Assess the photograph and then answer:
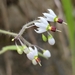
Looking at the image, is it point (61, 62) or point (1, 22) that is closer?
point (1, 22)

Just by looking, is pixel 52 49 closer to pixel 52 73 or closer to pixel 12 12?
pixel 52 73

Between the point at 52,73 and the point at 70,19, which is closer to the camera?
the point at 70,19

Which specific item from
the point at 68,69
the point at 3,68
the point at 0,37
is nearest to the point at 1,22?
the point at 0,37

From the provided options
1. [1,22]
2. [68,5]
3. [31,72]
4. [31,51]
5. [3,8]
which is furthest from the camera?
[31,72]

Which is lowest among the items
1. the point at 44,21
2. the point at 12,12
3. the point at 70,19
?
the point at 70,19

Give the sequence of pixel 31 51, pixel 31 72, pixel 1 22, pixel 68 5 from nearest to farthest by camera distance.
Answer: pixel 68 5, pixel 31 51, pixel 1 22, pixel 31 72

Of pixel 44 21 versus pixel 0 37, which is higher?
pixel 0 37

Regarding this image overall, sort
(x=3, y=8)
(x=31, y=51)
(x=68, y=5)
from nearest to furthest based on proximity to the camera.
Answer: (x=68, y=5), (x=31, y=51), (x=3, y=8)

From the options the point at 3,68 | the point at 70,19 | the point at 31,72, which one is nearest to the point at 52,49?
the point at 31,72

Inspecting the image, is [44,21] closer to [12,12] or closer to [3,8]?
[3,8]
